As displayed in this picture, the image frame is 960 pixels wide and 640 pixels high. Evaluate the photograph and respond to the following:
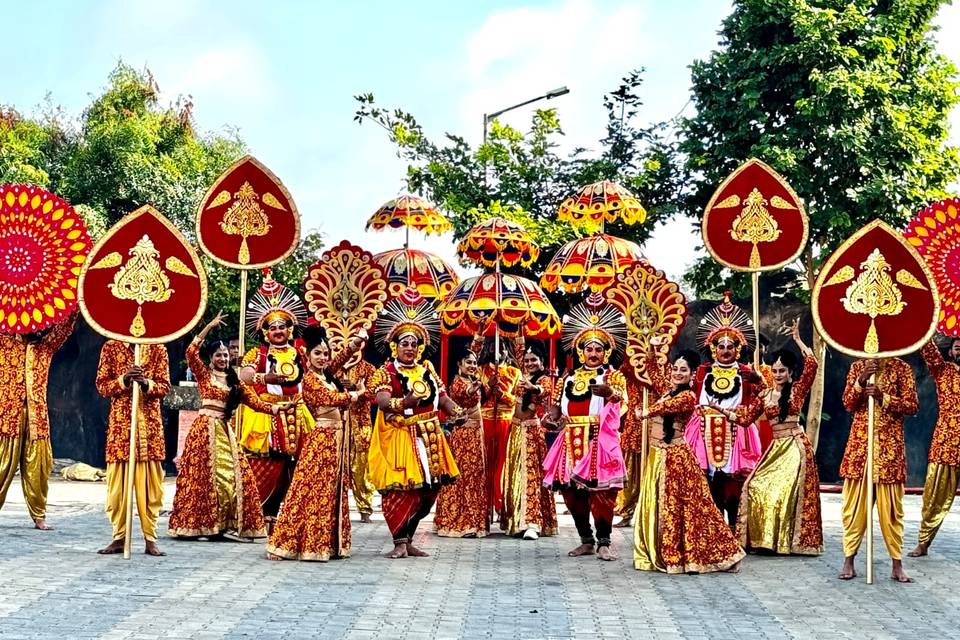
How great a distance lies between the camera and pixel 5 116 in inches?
1173

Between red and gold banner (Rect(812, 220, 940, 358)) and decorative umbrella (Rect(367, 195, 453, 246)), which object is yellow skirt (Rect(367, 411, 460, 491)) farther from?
decorative umbrella (Rect(367, 195, 453, 246))

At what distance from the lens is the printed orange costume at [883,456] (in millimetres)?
10070

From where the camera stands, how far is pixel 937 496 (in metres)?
11.5

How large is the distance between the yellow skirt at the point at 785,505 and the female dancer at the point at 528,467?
2.23 m

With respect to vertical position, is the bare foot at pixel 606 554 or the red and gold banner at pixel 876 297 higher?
the red and gold banner at pixel 876 297

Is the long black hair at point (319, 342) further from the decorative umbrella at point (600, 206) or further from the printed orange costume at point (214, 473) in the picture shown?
the decorative umbrella at point (600, 206)

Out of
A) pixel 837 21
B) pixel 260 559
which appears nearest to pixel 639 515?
pixel 260 559

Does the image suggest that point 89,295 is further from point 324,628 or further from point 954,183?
point 954,183

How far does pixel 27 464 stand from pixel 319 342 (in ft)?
10.7

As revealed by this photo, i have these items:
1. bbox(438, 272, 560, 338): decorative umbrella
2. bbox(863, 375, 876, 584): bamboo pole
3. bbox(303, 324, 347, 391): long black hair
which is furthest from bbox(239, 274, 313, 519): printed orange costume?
bbox(863, 375, 876, 584): bamboo pole

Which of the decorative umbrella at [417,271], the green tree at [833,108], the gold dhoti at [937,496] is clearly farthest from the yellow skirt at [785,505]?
the green tree at [833,108]

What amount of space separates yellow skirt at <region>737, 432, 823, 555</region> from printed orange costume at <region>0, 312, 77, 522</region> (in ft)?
20.7

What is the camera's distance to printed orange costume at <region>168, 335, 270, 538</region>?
12.1 m

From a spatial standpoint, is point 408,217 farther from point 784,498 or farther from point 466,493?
point 784,498
